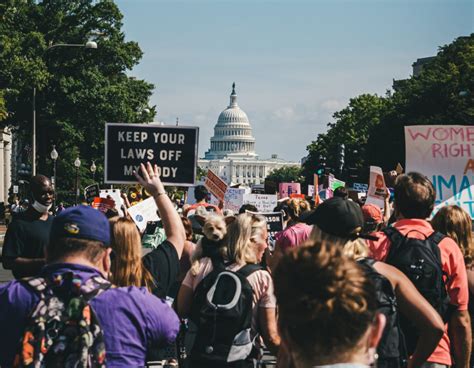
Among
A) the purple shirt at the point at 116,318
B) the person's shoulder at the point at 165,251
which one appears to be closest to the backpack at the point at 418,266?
the person's shoulder at the point at 165,251

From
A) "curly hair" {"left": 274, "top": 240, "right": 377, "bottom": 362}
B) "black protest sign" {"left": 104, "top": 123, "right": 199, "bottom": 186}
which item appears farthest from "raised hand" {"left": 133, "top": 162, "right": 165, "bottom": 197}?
"curly hair" {"left": 274, "top": 240, "right": 377, "bottom": 362}

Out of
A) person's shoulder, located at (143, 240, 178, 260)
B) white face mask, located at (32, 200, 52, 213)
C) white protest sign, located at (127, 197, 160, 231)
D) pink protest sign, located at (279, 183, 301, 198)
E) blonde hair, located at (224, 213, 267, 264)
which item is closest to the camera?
person's shoulder, located at (143, 240, 178, 260)

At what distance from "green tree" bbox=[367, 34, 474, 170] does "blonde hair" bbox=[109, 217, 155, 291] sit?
160 ft

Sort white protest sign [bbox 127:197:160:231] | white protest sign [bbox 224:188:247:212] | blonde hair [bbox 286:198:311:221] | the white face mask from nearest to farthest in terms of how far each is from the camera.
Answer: the white face mask
blonde hair [bbox 286:198:311:221]
white protest sign [bbox 127:197:160:231]
white protest sign [bbox 224:188:247:212]

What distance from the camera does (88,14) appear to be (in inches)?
2044

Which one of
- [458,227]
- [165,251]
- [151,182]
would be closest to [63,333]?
[165,251]

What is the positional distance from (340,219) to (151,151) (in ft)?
8.18

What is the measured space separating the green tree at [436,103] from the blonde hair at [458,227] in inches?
1868

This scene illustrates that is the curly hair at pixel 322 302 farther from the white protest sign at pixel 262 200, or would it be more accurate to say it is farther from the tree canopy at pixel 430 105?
the tree canopy at pixel 430 105

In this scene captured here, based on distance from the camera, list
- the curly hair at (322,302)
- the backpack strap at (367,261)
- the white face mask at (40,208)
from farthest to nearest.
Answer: the white face mask at (40,208), the backpack strap at (367,261), the curly hair at (322,302)

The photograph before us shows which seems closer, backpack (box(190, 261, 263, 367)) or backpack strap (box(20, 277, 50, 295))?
backpack strap (box(20, 277, 50, 295))

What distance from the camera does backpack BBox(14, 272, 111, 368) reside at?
Result: 142 inches

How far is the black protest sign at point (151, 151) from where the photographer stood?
6.81 m

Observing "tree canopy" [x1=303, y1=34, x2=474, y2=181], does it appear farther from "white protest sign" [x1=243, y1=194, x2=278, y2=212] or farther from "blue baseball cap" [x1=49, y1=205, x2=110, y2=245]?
"blue baseball cap" [x1=49, y1=205, x2=110, y2=245]
